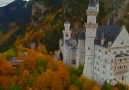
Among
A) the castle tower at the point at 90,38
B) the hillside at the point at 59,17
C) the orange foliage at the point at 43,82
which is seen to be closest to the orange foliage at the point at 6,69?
the orange foliage at the point at 43,82

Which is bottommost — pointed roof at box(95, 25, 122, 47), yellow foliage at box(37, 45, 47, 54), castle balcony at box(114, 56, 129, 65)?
yellow foliage at box(37, 45, 47, 54)

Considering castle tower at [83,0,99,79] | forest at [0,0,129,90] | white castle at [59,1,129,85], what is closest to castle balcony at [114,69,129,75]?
white castle at [59,1,129,85]

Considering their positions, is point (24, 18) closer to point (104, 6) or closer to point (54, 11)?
point (54, 11)

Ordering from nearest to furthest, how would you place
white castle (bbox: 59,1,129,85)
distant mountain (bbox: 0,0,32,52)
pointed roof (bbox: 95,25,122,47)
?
1. white castle (bbox: 59,1,129,85)
2. pointed roof (bbox: 95,25,122,47)
3. distant mountain (bbox: 0,0,32,52)

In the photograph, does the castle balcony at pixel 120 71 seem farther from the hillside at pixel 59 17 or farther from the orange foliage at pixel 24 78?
the hillside at pixel 59 17

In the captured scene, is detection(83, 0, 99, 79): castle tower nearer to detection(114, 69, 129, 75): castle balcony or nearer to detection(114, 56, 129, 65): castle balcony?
detection(114, 56, 129, 65): castle balcony

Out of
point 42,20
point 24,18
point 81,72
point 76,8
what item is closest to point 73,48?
point 81,72

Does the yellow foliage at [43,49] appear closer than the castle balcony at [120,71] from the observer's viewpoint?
No
